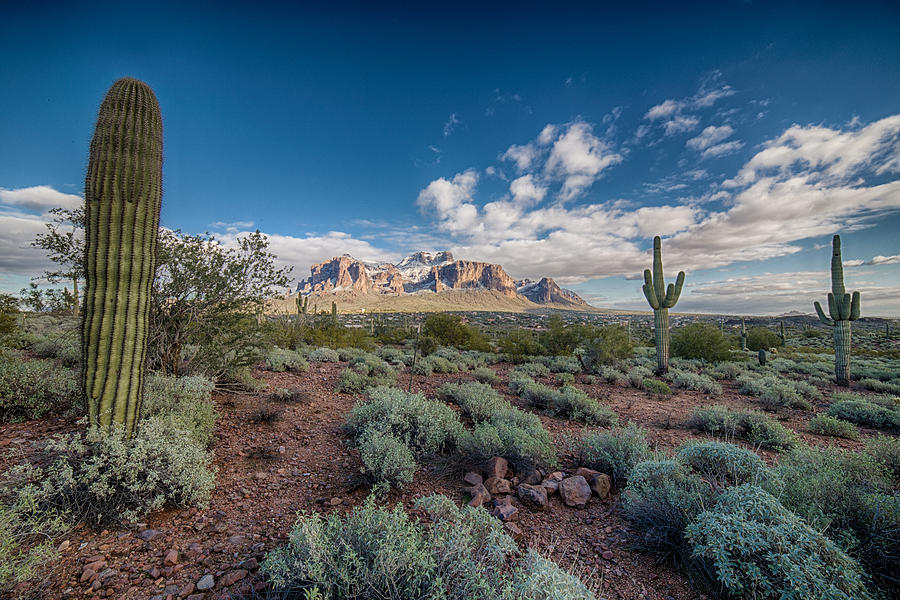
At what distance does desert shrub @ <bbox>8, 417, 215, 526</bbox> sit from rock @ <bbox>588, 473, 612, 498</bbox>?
4.08 metres

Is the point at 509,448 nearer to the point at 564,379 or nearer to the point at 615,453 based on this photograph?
the point at 615,453

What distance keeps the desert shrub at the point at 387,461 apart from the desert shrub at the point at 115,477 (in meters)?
1.55

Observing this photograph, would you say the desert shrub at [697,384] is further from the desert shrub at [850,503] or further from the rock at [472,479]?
the rock at [472,479]

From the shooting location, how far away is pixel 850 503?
112 inches

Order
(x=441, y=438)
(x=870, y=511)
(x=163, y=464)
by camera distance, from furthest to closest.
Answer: (x=441, y=438) → (x=163, y=464) → (x=870, y=511)

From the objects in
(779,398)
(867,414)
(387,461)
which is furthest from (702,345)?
(387,461)

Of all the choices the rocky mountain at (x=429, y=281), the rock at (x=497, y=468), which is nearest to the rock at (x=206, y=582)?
the rock at (x=497, y=468)

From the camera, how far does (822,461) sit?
353 cm

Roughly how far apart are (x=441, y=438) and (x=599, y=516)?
6.86 feet

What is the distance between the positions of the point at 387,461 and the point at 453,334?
46.7ft

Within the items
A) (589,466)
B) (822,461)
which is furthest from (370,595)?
(822,461)

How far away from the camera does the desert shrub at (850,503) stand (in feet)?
8.41

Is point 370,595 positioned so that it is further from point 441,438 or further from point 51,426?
point 51,426

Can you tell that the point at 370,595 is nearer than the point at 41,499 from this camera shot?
Yes
